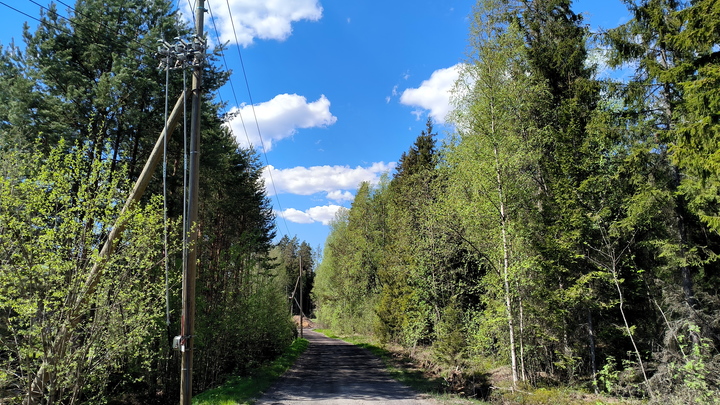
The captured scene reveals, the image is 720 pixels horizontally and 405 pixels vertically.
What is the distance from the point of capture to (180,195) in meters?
14.1

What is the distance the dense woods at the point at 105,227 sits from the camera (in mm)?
6586

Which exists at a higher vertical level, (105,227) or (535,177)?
(535,177)

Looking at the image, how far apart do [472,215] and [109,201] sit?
32.1 ft

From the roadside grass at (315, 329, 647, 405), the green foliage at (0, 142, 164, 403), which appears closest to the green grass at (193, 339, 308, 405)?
the green foliage at (0, 142, 164, 403)

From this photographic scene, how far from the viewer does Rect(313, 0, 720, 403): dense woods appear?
448 inches

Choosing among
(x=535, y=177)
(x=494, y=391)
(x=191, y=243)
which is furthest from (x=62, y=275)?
(x=535, y=177)

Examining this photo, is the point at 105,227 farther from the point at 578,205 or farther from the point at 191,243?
the point at 578,205

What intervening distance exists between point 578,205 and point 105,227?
45.4 feet

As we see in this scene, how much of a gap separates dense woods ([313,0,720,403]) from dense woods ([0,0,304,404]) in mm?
9027

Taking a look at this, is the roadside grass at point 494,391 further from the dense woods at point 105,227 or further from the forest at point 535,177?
the dense woods at point 105,227

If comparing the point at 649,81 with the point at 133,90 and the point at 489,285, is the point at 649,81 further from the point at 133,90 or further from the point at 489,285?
the point at 133,90

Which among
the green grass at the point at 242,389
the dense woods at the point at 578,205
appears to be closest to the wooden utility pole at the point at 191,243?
the green grass at the point at 242,389

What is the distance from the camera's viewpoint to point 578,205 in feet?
42.8

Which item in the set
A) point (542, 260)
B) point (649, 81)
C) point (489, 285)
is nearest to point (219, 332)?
point (489, 285)
